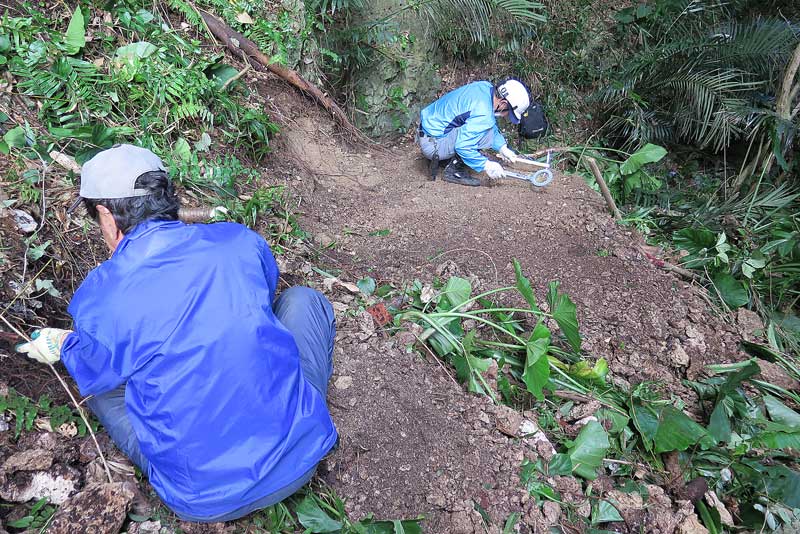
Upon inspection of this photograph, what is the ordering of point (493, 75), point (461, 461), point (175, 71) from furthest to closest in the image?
1. point (493, 75)
2. point (175, 71)
3. point (461, 461)

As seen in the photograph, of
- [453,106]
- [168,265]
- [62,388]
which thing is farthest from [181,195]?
[453,106]

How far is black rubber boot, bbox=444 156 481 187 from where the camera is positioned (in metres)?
4.45

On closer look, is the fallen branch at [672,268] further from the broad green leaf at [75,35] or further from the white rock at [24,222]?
the broad green leaf at [75,35]

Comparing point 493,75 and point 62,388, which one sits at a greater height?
point 62,388

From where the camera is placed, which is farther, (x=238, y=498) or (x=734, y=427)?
(x=734, y=427)

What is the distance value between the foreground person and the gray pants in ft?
10.3

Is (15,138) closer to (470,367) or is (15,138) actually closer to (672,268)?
(470,367)

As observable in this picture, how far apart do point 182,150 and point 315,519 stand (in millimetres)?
2306

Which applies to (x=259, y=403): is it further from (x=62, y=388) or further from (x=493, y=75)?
(x=493, y=75)

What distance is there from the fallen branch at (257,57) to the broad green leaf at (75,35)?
927 millimetres

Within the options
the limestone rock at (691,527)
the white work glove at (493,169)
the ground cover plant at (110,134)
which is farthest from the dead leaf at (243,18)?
the limestone rock at (691,527)

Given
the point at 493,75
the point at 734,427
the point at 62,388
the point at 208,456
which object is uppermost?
the point at 208,456

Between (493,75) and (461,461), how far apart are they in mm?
5392

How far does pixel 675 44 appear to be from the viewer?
193 inches
